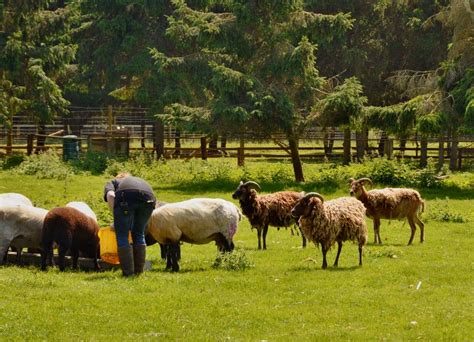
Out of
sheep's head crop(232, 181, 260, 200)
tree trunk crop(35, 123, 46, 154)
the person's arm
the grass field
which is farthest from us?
tree trunk crop(35, 123, 46, 154)

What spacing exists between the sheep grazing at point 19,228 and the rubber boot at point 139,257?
7.59 feet

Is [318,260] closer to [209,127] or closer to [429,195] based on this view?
[429,195]

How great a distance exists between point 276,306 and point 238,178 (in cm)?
1993

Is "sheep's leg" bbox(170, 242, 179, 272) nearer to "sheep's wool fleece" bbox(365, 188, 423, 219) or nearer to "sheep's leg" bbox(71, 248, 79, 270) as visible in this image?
"sheep's leg" bbox(71, 248, 79, 270)

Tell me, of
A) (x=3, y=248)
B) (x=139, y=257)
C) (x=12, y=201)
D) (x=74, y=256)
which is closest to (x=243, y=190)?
(x=74, y=256)

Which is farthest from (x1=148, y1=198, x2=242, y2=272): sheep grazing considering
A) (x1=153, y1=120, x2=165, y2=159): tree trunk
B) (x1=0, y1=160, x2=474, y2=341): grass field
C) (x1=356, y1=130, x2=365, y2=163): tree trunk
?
(x1=153, y1=120, x2=165, y2=159): tree trunk

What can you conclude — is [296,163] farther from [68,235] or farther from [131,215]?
[131,215]

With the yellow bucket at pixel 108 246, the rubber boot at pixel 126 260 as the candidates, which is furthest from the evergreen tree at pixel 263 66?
the rubber boot at pixel 126 260

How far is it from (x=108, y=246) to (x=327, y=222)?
375 centimetres

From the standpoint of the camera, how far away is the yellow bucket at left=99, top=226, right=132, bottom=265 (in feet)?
48.0

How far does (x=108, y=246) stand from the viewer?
48.2 ft

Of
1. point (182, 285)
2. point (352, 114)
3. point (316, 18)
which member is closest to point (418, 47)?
point (316, 18)

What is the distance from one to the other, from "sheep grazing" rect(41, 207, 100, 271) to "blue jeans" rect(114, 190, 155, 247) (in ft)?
4.08

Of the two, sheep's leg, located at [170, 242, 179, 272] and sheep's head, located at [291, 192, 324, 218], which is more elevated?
sheep's head, located at [291, 192, 324, 218]
